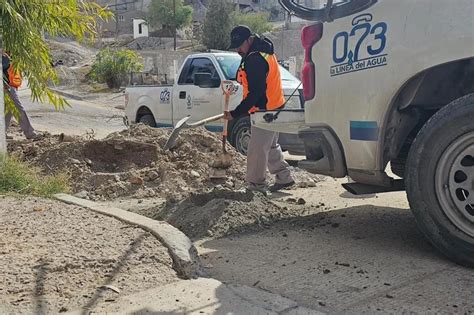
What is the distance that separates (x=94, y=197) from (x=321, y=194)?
2.80 meters

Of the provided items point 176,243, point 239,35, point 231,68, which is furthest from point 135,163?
point 176,243

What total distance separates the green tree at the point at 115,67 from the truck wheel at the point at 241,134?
86.3 feet

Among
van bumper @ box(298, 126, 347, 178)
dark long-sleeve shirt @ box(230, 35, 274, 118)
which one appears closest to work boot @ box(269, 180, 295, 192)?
dark long-sleeve shirt @ box(230, 35, 274, 118)

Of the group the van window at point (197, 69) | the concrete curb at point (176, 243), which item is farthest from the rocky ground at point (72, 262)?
the van window at point (197, 69)

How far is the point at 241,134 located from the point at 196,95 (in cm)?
171

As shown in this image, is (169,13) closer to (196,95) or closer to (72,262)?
(196,95)

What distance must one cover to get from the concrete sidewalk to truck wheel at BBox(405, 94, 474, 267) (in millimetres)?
1298

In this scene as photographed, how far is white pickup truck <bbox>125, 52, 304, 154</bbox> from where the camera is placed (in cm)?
1016

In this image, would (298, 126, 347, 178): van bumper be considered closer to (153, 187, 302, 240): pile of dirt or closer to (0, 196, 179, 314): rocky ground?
(153, 187, 302, 240): pile of dirt

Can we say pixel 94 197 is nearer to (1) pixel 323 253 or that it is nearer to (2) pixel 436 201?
(1) pixel 323 253

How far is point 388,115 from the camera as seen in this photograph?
4.47 metres

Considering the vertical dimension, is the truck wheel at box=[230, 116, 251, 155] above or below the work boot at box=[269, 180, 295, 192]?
above

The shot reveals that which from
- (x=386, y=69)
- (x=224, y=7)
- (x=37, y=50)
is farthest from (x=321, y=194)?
(x=224, y=7)

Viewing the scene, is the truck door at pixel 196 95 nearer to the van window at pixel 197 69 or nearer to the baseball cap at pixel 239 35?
the van window at pixel 197 69
